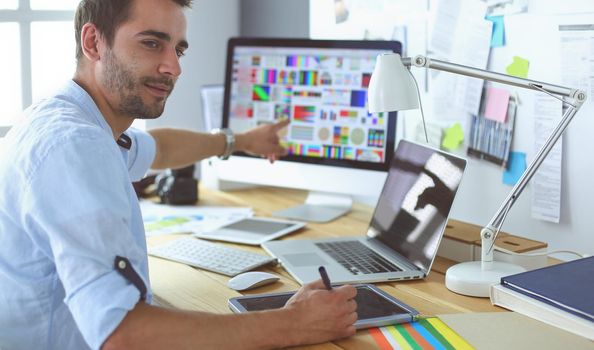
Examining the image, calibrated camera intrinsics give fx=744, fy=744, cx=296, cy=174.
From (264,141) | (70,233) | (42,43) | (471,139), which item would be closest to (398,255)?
(471,139)

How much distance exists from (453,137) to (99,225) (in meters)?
1.17

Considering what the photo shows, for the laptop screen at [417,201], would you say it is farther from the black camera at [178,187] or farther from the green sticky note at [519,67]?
the black camera at [178,187]

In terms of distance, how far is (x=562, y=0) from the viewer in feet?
5.43

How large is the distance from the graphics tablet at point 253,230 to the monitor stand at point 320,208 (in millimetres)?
68

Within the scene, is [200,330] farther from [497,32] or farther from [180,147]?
[497,32]

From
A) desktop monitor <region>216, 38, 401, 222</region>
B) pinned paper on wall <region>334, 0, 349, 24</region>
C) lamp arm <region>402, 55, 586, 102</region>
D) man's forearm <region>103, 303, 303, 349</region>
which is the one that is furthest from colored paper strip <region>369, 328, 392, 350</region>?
pinned paper on wall <region>334, 0, 349, 24</region>

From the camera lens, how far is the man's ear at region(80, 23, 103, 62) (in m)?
1.41

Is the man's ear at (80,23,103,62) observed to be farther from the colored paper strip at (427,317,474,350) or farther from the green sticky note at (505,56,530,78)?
the green sticky note at (505,56,530,78)

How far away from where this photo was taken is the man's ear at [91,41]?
1408 mm

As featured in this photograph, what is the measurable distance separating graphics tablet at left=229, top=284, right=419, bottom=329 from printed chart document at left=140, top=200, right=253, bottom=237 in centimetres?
61

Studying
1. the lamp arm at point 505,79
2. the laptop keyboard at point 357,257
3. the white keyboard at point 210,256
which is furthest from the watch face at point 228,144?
the lamp arm at point 505,79

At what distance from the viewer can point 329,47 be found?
206 cm

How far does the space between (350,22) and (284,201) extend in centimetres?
60

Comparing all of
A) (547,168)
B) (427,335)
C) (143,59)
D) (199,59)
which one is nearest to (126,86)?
(143,59)
